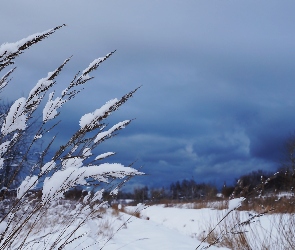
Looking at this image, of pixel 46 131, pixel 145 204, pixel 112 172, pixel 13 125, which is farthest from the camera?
pixel 145 204

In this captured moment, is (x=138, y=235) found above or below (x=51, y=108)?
below

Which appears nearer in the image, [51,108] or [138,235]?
[51,108]

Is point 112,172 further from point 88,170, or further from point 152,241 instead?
point 152,241

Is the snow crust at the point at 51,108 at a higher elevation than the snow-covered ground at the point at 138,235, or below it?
higher

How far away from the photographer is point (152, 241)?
487cm

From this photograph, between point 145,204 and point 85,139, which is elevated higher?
point 85,139

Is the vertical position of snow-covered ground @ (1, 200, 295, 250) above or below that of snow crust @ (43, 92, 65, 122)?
below

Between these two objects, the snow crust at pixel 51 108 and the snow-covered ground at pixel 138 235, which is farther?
the snow-covered ground at pixel 138 235

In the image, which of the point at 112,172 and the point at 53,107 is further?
the point at 53,107

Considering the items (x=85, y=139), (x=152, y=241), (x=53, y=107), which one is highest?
(x=53, y=107)

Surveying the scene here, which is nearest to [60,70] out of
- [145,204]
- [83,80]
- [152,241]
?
[83,80]

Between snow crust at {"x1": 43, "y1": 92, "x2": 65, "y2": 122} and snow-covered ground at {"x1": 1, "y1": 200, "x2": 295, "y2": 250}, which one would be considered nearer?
snow crust at {"x1": 43, "y1": 92, "x2": 65, "y2": 122}

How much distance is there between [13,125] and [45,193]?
0.94 feet

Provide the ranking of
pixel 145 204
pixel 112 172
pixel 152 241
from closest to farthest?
pixel 112 172
pixel 145 204
pixel 152 241
